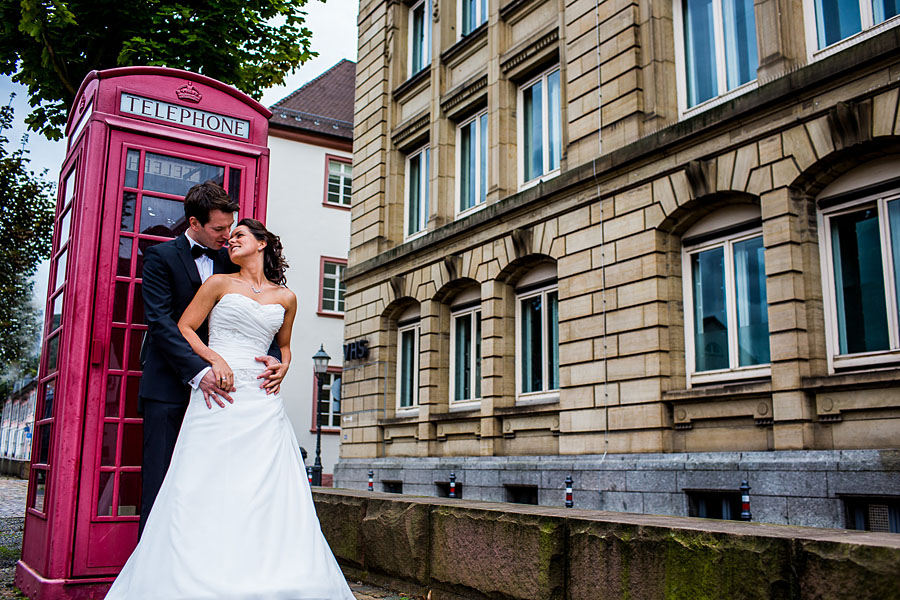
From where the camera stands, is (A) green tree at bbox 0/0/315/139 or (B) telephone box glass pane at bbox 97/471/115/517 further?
(A) green tree at bbox 0/0/315/139

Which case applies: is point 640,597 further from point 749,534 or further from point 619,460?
point 619,460

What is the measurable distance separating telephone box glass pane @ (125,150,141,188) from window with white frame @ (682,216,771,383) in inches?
356

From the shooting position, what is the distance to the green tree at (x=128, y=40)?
12398 mm

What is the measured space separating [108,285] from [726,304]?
9433 mm

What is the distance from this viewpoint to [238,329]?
452 cm

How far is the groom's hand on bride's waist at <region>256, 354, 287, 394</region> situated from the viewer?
4469mm

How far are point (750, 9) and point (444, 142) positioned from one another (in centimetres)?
889

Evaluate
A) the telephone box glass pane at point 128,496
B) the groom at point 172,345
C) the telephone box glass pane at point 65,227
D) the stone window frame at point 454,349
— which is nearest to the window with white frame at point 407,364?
the stone window frame at point 454,349

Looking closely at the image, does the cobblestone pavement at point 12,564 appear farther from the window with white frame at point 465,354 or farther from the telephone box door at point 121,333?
the window with white frame at point 465,354

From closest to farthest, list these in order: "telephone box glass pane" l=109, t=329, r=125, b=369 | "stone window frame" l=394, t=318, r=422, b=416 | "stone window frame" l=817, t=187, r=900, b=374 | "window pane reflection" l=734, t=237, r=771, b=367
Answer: "telephone box glass pane" l=109, t=329, r=125, b=369 < "stone window frame" l=817, t=187, r=900, b=374 < "window pane reflection" l=734, t=237, r=771, b=367 < "stone window frame" l=394, t=318, r=422, b=416

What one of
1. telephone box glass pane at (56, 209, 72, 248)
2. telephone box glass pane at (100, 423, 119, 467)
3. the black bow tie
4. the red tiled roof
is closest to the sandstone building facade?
the black bow tie

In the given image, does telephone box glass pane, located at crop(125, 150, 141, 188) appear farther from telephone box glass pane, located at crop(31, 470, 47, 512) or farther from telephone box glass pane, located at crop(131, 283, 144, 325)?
telephone box glass pane, located at crop(31, 470, 47, 512)

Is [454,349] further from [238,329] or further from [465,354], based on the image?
[238,329]

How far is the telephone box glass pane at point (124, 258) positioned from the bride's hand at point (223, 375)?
1893 millimetres
